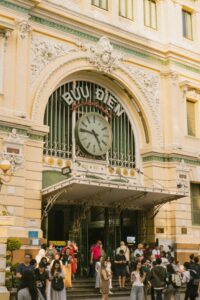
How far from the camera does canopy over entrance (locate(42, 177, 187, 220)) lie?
20.5 m

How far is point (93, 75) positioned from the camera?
25.3 m

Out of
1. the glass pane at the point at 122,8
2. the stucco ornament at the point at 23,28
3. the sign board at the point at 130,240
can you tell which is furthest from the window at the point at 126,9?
the sign board at the point at 130,240

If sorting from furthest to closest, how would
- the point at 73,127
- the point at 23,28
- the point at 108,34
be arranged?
the point at 108,34 < the point at 73,127 < the point at 23,28

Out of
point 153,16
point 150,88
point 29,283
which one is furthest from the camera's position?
point 153,16

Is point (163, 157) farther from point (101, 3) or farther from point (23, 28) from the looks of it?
point (23, 28)

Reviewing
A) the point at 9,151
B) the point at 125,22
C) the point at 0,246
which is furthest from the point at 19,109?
the point at 125,22

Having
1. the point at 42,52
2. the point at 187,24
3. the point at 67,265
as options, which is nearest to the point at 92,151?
the point at 42,52

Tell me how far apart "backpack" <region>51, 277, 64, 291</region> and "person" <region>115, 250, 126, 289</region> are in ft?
19.3

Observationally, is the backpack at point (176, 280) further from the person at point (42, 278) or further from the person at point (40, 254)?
the person at point (40, 254)

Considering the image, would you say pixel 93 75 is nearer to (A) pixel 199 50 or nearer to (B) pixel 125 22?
(B) pixel 125 22

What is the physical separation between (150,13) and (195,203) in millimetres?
11437

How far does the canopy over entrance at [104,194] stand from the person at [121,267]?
2.95 m

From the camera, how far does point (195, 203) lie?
2748cm

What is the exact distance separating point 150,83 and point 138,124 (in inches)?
95.8
